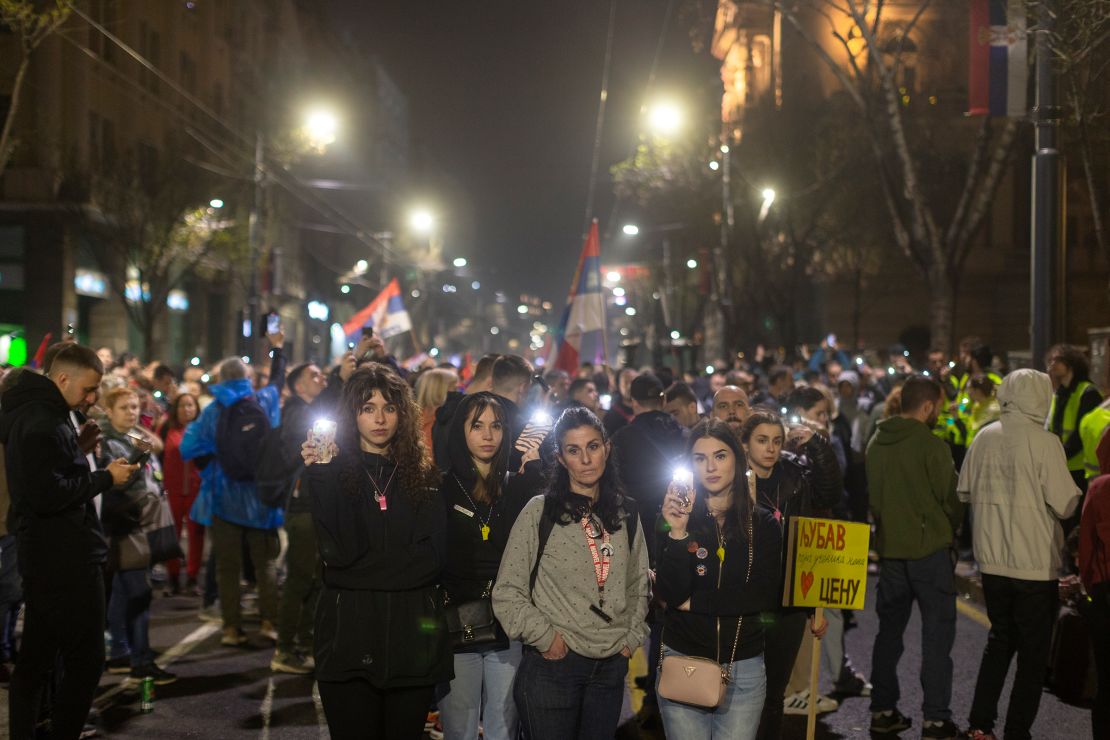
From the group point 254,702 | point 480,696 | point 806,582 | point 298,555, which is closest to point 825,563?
point 806,582

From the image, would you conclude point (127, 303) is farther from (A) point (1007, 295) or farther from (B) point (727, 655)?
(A) point (1007, 295)

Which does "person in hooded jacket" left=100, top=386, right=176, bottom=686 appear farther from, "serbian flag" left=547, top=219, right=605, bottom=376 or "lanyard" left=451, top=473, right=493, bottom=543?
"serbian flag" left=547, top=219, right=605, bottom=376

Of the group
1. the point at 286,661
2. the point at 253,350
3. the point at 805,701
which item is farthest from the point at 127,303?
the point at 805,701

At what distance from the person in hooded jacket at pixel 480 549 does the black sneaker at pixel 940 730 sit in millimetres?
2790

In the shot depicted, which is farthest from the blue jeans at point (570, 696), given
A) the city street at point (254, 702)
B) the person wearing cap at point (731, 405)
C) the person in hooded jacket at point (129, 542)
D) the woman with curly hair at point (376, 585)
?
the person in hooded jacket at point (129, 542)

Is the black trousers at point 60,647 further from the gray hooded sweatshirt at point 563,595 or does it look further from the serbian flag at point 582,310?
the serbian flag at point 582,310

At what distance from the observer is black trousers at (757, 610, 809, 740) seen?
5.63 meters

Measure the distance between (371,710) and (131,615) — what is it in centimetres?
414

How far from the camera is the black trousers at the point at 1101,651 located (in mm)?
5992

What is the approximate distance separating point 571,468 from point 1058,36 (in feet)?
26.6

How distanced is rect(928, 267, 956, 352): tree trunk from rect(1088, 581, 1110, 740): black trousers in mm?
13461

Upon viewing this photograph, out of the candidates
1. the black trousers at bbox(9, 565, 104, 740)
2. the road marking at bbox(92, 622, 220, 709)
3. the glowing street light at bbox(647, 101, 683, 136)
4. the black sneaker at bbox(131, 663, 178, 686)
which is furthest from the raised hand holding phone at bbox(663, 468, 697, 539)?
the glowing street light at bbox(647, 101, 683, 136)

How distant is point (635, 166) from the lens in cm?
3575

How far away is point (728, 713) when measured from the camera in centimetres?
488
